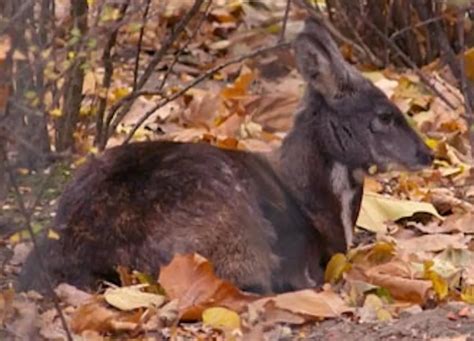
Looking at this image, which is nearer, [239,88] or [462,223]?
[462,223]

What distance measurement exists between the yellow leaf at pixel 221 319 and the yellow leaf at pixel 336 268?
0.92 metres

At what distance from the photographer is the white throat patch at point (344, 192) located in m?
7.76

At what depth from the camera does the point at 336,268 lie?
7371mm

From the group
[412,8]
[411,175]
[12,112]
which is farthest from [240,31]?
[12,112]

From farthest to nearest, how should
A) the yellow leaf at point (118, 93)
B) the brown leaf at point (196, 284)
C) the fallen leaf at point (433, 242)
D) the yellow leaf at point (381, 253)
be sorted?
the yellow leaf at point (118, 93) → the fallen leaf at point (433, 242) → the yellow leaf at point (381, 253) → the brown leaf at point (196, 284)

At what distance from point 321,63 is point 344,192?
60 cm

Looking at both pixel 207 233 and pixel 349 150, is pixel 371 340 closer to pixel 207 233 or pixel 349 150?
pixel 207 233

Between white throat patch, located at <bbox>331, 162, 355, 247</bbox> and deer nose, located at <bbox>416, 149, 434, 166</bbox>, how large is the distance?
14.7 inches

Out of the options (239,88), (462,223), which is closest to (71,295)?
(462,223)

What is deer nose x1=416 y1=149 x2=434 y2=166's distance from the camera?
7.93 m

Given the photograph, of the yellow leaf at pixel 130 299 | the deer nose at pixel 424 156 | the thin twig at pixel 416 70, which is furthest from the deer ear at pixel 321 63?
the yellow leaf at pixel 130 299

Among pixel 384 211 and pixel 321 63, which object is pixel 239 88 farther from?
pixel 321 63

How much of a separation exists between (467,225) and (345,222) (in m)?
0.71

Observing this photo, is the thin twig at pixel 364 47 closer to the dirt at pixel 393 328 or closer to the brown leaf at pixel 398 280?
the brown leaf at pixel 398 280
